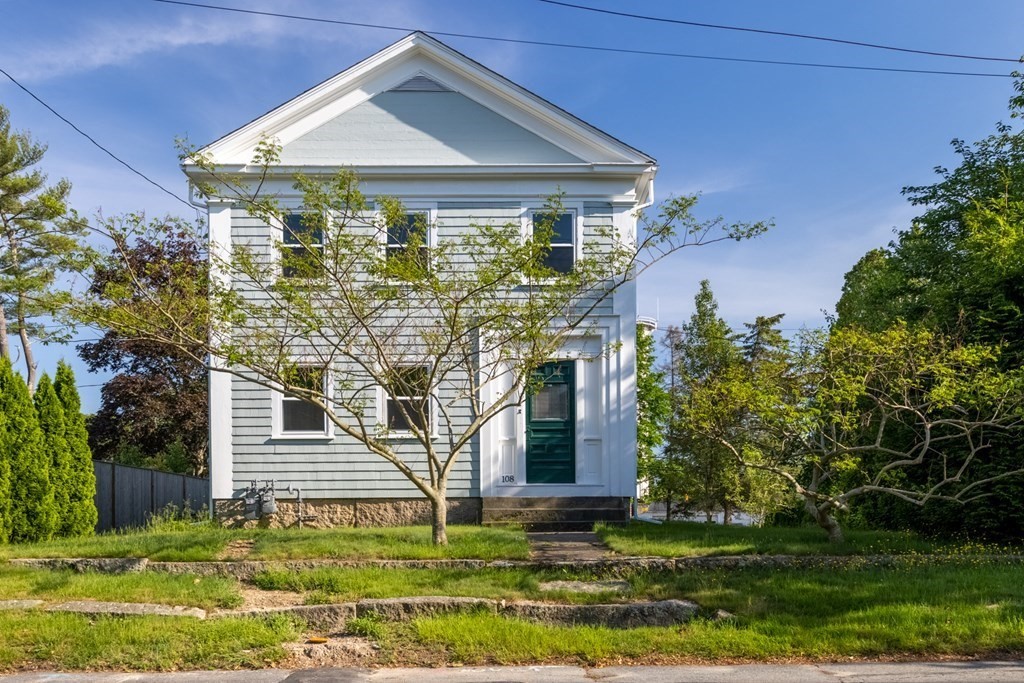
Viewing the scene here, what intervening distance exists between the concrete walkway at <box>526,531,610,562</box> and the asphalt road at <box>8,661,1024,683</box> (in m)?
3.02

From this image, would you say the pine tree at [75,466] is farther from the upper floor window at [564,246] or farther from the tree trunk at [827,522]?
the tree trunk at [827,522]

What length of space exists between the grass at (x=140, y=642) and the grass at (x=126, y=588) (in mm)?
693

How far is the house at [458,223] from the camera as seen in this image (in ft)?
45.3

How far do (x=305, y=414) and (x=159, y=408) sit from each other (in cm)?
800

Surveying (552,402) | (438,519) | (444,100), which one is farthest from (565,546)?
(444,100)

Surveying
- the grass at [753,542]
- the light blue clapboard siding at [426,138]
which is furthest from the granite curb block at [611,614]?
the light blue clapboard siding at [426,138]

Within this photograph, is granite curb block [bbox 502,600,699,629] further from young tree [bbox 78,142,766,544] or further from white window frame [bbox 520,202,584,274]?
white window frame [bbox 520,202,584,274]

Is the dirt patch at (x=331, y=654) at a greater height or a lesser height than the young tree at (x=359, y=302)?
lesser

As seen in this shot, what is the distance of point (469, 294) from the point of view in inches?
397

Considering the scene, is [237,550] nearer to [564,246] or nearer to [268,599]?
[268,599]

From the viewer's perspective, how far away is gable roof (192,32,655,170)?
14.1m

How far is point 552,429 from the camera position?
1402 cm

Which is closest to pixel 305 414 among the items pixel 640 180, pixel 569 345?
pixel 569 345

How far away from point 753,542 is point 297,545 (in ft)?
19.1
